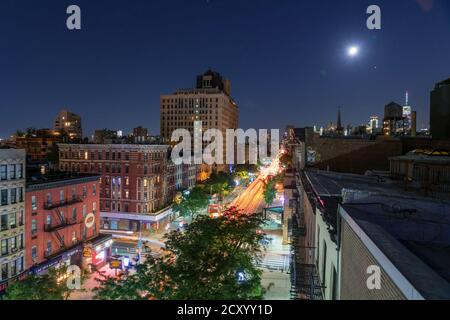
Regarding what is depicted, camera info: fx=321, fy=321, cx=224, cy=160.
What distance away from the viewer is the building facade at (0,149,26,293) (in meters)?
28.5

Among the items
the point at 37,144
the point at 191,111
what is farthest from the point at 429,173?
the point at 37,144

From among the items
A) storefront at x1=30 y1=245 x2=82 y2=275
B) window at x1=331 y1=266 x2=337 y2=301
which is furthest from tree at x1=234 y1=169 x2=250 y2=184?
window at x1=331 y1=266 x2=337 y2=301

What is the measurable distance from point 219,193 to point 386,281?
73.5 m

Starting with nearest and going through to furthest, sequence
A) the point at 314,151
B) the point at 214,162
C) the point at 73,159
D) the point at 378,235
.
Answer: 1. the point at 378,235
2. the point at 314,151
3. the point at 73,159
4. the point at 214,162

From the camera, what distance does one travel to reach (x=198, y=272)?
580 inches

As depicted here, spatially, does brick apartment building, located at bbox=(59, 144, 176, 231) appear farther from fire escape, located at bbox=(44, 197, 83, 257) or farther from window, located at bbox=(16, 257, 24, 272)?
window, located at bbox=(16, 257, 24, 272)

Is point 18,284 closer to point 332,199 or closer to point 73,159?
point 332,199

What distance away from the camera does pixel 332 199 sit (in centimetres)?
1709

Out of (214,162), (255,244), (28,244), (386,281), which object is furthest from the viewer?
(214,162)

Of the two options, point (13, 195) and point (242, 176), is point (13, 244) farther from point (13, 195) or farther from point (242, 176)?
point (242, 176)

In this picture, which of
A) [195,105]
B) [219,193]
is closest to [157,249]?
[219,193]

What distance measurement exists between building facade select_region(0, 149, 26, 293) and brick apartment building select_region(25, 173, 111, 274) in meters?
0.89

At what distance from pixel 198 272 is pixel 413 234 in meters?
9.00

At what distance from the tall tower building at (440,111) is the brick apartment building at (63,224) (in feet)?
Answer: 144
